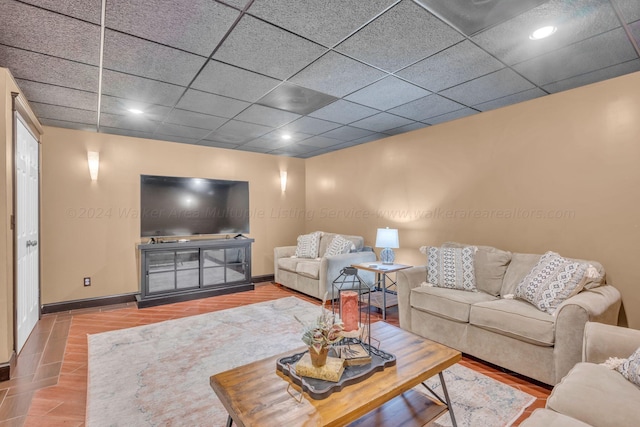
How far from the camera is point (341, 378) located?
152 centimetres

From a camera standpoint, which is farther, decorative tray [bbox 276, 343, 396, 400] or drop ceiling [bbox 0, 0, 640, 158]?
drop ceiling [bbox 0, 0, 640, 158]

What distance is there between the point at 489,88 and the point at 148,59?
9.69 feet

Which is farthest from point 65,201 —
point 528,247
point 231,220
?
point 528,247

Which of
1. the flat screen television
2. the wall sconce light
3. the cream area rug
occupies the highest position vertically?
the wall sconce light

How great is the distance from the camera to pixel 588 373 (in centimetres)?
151

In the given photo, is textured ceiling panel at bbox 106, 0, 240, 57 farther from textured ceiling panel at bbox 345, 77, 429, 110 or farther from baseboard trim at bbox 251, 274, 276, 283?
baseboard trim at bbox 251, 274, 276, 283

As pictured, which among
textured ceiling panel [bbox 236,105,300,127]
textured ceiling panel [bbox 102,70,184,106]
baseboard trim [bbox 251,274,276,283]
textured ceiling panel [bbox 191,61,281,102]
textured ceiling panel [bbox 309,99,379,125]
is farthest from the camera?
baseboard trim [bbox 251,274,276,283]

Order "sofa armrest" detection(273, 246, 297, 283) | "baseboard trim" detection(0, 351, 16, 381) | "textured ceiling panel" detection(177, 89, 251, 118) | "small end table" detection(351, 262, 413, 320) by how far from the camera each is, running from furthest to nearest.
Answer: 1. "sofa armrest" detection(273, 246, 297, 283)
2. "small end table" detection(351, 262, 413, 320)
3. "textured ceiling panel" detection(177, 89, 251, 118)
4. "baseboard trim" detection(0, 351, 16, 381)

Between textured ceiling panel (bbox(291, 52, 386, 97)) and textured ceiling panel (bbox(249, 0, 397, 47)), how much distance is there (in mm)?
315

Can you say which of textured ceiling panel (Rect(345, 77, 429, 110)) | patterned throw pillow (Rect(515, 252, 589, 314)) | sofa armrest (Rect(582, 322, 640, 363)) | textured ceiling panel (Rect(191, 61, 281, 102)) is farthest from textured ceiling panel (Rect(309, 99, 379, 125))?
sofa armrest (Rect(582, 322, 640, 363))

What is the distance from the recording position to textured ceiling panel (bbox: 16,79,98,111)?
2828mm

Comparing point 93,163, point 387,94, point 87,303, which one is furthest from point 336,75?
point 87,303

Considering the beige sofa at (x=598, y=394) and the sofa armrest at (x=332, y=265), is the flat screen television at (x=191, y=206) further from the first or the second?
the beige sofa at (x=598, y=394)

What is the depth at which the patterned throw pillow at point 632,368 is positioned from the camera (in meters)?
1.43
